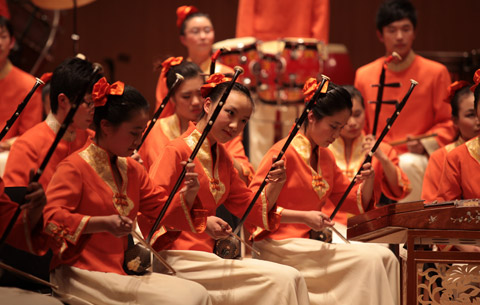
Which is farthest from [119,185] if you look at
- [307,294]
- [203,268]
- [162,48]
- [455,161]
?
[162,48]

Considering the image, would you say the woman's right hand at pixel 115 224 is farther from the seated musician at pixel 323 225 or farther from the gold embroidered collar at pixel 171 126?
the gold embroidered collar at pixel 171 126

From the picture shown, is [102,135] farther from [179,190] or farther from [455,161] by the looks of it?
[455,161]

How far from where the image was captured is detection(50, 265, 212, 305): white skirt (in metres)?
2.47

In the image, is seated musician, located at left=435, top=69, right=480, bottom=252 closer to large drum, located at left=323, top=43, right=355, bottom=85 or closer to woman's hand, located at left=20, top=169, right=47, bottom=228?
woman's hand, located at left=20, top=169, right=47, bottom=228

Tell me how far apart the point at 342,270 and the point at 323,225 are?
0.20 metres

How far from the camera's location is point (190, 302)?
8.10 ft

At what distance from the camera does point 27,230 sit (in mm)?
2355

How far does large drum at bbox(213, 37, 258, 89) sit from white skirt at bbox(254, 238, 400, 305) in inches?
80.9

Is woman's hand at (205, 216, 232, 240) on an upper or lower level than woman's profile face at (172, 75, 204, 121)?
lower

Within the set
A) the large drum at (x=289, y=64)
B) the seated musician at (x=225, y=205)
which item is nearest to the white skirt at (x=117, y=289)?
the seated musician at (x=225, y=205)

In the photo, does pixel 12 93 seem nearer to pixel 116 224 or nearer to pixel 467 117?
pixel 116 224

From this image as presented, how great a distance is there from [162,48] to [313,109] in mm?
4027

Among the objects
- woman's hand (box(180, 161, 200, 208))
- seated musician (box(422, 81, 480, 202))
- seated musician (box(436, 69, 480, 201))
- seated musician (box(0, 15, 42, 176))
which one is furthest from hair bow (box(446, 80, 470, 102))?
seated musician (box(0, 15, 42, 176))

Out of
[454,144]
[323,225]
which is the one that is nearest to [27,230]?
[323,225]
